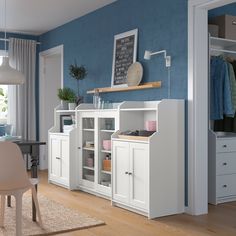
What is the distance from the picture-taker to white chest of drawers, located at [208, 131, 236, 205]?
4.51m

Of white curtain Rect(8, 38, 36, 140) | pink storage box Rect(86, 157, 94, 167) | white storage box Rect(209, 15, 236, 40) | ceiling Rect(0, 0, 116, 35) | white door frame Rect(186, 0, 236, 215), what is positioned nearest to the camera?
white door frame Rect(186, 0, 236, 215)

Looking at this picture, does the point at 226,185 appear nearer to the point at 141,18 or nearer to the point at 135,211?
the point at 135,211

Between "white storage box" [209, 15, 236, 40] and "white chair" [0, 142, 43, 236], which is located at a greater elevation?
"white storage box" [209, 15, 236, 40]

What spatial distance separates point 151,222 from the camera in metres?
3.77

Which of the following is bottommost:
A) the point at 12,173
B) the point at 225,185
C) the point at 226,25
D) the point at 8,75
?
the point at 225,185

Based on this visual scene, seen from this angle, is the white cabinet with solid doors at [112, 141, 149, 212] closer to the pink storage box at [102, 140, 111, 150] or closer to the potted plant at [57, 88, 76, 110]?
the pink storage box at [102, 140, 111, 150]

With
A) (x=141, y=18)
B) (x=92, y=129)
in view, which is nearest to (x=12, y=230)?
(x=92, y=129)

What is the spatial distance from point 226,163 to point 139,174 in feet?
3.97

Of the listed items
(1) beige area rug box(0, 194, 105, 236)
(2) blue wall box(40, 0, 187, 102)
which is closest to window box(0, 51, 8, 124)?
(2) blue wall box(40, 0, 187, 102)

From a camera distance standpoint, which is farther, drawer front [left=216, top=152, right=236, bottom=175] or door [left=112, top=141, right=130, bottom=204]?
drawer front [left=216, top=152, right=236, bottom=175]

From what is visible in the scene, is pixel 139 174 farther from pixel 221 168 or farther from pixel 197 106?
pixel 221 168

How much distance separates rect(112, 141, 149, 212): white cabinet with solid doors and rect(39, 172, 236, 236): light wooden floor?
5.8 inches

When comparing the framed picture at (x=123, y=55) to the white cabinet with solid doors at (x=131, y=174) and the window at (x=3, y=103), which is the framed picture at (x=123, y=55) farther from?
the window at (x=3, y=103)

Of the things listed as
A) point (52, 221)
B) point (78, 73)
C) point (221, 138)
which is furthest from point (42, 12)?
point (52, 221)
